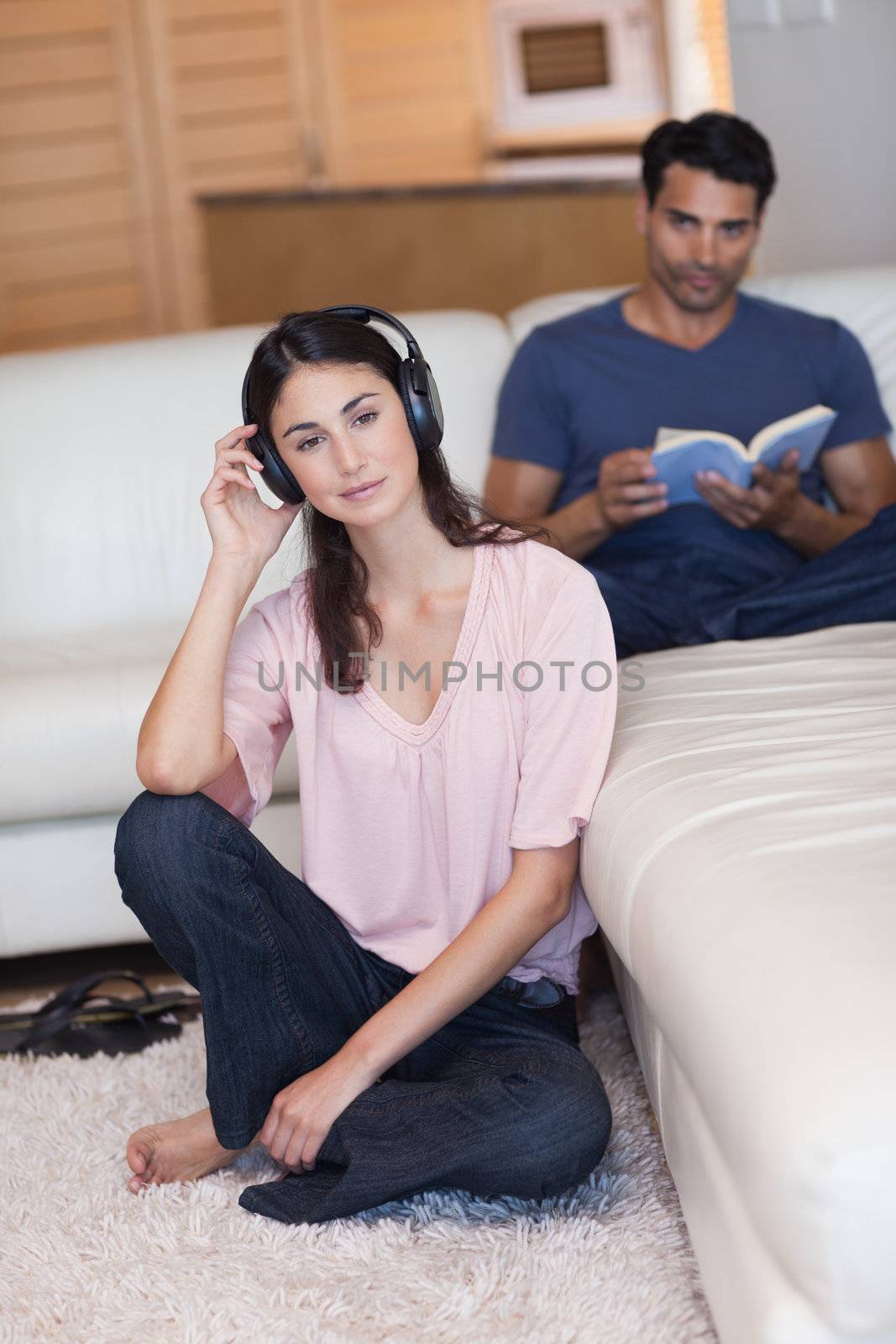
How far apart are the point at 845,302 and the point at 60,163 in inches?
154

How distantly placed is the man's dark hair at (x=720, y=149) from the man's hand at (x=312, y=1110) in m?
1.47

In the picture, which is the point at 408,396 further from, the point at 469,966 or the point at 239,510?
the point at 469,966

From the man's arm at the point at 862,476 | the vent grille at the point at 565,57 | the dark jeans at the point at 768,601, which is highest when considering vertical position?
the vent grille at the point at 565,57

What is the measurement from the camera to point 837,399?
214 centimetres

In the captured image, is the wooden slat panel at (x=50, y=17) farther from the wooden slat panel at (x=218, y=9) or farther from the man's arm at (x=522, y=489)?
the man's arm at (x=522, y=489)

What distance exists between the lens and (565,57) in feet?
18.9

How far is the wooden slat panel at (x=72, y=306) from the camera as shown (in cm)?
539

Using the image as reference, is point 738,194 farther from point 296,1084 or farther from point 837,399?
point 296,1084

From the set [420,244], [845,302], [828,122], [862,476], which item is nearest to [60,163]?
[420,244]

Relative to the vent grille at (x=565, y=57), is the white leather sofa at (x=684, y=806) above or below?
below

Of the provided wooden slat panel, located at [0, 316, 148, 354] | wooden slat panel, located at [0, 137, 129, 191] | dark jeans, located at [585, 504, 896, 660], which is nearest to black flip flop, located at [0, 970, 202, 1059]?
dark jeans, located at [585, 504, 896, 660]

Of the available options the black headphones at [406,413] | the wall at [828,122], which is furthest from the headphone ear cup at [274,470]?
the wall at [828,122]

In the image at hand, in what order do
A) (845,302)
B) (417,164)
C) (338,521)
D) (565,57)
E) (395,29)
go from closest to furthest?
(338,521) → (845,302) → (395,29) → (417,164) → (565,57)

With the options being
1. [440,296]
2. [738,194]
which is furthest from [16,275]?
[738,194]
